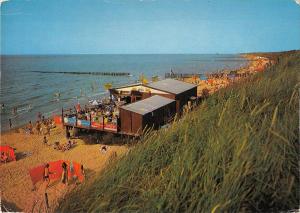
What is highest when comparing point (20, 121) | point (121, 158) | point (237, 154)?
point (237, 154)

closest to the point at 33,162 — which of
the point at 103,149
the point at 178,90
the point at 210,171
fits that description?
the point at 103,149

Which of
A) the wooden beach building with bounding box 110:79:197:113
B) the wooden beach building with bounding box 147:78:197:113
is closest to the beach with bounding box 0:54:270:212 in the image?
the wooden beach building with bounding box 110:79:197:113

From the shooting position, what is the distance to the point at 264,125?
2.71 metres

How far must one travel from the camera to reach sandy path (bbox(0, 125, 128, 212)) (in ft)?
36.5

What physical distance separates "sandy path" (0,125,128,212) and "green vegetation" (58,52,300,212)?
5.73 meters

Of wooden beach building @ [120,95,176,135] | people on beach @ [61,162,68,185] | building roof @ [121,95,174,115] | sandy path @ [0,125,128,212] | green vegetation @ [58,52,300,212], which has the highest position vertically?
green vegetation @ [58,52,300,212]

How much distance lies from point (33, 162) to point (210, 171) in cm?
1484

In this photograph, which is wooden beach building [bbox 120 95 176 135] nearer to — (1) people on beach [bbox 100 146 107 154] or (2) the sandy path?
(2) the sandy path

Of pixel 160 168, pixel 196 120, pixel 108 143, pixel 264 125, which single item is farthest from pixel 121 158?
pixel 108 143

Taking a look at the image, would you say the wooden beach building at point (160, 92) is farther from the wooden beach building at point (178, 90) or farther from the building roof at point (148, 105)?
the building roof at point (148, 105)

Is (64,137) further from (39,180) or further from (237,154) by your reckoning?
(237,154)

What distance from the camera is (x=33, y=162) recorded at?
1570 centimetres

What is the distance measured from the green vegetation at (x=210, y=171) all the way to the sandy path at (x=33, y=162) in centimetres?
573

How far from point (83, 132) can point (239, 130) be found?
1685 centimetres
